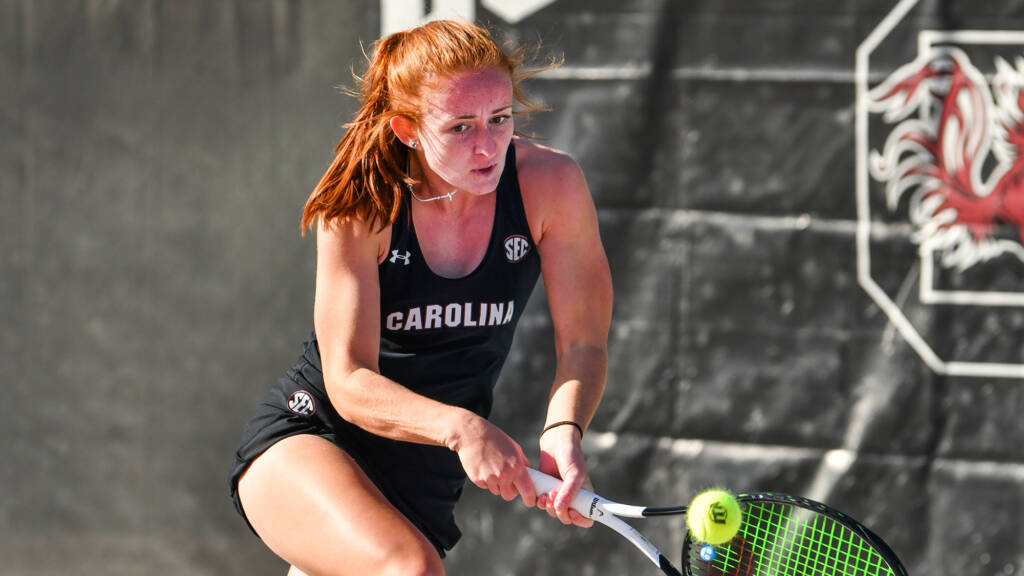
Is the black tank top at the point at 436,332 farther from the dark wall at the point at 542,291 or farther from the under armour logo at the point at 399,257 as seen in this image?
the dark wall at the point at 542,291

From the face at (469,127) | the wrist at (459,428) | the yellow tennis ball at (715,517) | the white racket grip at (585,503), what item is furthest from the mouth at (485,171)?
the yellow tennis ball at (715,517)

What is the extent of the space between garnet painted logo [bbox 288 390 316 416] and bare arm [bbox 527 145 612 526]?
521 millimetres

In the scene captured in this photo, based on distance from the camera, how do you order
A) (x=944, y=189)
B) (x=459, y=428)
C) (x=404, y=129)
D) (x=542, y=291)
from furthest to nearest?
(x=542, y=291)
(x=944, y=189)
(x=404, y=129)
(x=459, y=428)

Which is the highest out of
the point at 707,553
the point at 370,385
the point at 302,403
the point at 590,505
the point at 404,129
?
the point at 404,129

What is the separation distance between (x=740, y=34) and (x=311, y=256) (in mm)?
1582

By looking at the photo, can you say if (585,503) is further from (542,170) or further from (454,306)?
(542,170)

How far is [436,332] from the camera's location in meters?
2.53

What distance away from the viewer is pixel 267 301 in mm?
4043

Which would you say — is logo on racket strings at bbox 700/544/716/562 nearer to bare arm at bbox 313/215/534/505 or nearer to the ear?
bare arm at bbox 313/215/534/505

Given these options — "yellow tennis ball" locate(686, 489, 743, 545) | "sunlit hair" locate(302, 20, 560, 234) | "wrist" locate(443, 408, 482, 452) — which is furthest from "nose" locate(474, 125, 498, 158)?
"yellow tennis ball" locate(686, 489, 743, 545)

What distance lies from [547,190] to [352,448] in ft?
2.27

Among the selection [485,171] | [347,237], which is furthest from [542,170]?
[347,237]

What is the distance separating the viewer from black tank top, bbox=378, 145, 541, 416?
248 centimetres

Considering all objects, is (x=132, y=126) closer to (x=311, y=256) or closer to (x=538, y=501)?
(x=311, y=256)
